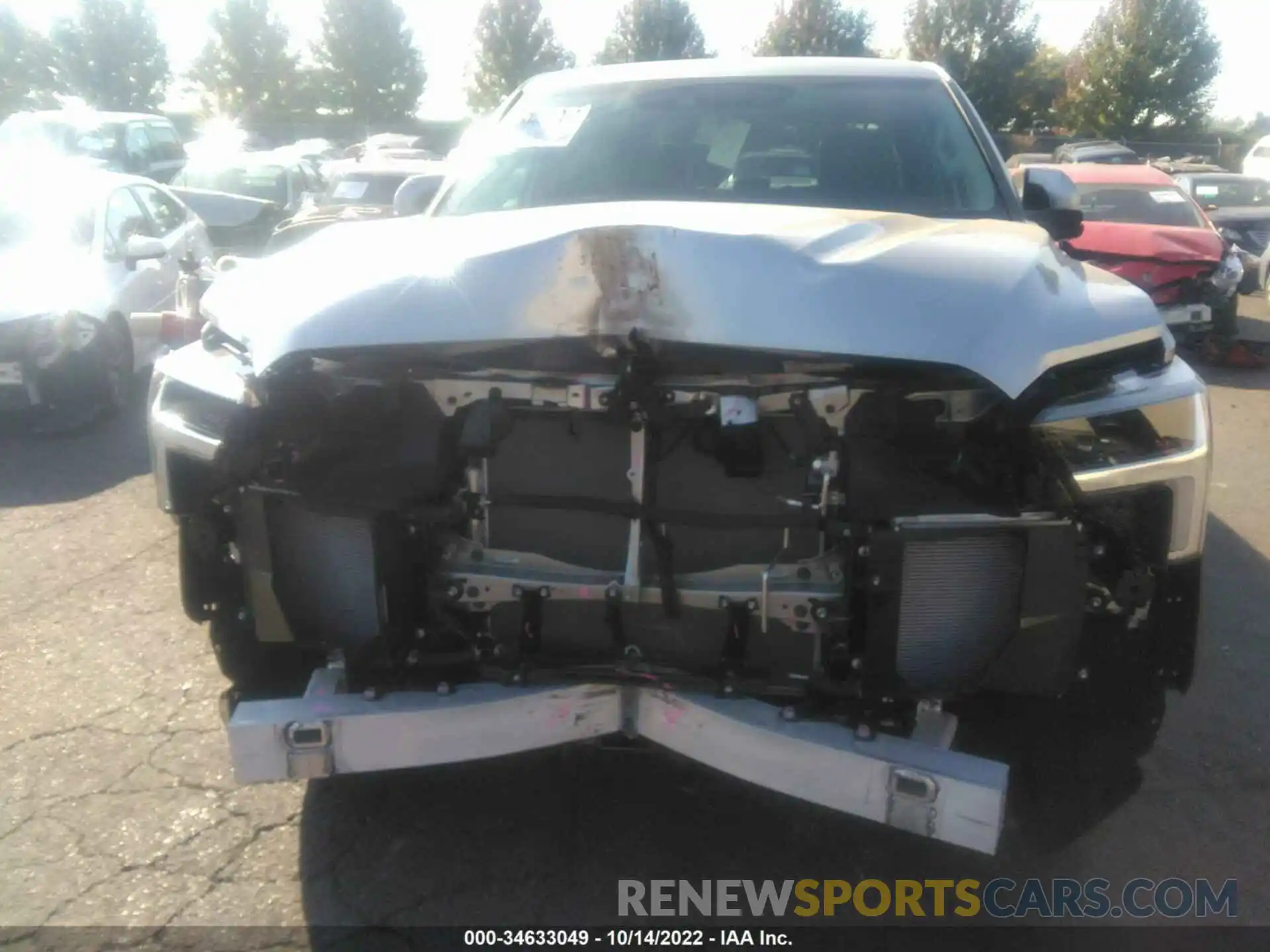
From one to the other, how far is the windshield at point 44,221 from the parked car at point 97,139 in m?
9.83

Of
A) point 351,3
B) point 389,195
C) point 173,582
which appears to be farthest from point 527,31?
point 173,582

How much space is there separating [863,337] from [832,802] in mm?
960

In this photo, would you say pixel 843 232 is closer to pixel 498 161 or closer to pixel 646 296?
pixel 646 296

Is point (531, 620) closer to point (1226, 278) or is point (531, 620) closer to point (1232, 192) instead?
point (1226, 278)

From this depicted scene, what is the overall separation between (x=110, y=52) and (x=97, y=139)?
33600 millimetres

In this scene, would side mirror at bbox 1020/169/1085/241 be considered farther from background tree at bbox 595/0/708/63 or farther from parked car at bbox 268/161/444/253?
background tree at bbox 595/0/708/63

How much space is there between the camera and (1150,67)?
126 feet

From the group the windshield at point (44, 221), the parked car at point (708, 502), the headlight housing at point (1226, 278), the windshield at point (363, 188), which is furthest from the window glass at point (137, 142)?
the parked car at point (708, 502)

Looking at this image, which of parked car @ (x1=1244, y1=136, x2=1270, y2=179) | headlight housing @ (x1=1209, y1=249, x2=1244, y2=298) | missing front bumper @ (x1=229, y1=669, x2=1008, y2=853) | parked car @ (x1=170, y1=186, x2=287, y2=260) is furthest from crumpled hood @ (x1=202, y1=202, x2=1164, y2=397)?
parked car @ (x1=1244, y1=136, x2=1270, y2=179)

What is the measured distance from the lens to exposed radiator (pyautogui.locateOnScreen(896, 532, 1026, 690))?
238 centimetres

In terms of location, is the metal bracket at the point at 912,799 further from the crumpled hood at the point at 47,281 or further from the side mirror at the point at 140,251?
the side mirror at the point at 140,251

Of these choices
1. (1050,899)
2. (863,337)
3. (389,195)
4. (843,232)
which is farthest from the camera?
(389,195)

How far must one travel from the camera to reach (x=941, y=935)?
266 cm

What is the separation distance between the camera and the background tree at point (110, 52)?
45688 millimetres
